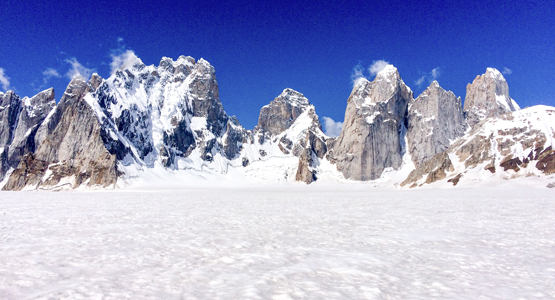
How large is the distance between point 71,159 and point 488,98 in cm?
18471

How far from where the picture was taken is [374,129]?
472 ft

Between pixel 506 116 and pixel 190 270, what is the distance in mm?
121881

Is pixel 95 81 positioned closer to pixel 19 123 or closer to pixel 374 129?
pixel 19 123

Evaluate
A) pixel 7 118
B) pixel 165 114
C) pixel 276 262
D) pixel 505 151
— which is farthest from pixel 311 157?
pixel 7 118

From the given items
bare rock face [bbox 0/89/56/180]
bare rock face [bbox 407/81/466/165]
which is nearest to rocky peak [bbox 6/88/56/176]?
bare rock face [bbox 0/89/56/180]

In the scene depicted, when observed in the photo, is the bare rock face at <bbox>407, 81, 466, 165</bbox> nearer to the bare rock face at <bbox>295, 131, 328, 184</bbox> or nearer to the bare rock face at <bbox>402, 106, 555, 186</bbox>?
the bare rock face at <bbox>402, 106, 555, 186</bbox>

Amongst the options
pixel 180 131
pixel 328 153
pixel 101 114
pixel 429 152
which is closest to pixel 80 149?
pixel 101 114

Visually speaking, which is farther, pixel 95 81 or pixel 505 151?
pixel 95 81

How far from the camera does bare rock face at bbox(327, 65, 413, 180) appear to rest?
469 feet

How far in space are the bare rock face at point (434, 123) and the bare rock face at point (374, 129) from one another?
6.75 m

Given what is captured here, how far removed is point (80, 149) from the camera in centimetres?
13738

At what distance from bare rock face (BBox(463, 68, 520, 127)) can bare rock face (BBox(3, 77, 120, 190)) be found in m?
159

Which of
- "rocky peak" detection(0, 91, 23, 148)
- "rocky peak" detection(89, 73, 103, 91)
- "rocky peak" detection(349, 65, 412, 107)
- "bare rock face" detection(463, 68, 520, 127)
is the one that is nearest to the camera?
"bare rock face" detection(463, 68, 520, 127)

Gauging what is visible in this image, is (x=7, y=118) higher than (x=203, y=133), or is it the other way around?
(x=7, y=118)
